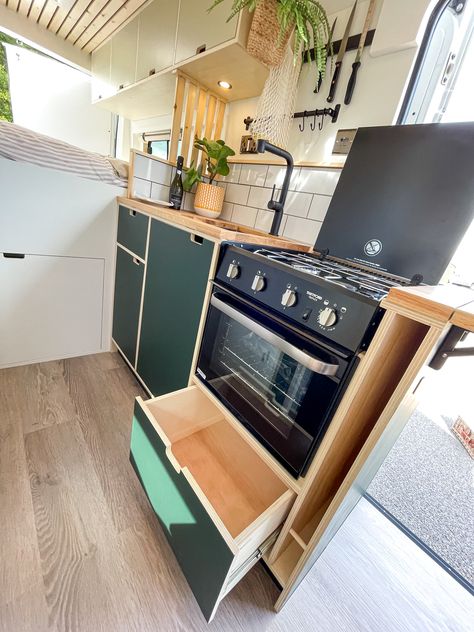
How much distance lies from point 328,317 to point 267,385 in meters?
0.33

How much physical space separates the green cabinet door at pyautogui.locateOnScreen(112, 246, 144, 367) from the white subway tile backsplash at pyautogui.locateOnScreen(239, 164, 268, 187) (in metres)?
0.80

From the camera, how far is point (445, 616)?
33.0 inches

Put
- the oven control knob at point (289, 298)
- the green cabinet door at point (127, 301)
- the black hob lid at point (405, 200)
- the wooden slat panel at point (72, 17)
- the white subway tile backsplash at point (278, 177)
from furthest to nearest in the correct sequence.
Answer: the wooden slat panel at point (72, 17) → the green cabinet door at point (127, 301) → the white subway tile backsplash at point (278, 177) → the black hob lid at point (405, 200) → the oven control knob at point (289, 298)

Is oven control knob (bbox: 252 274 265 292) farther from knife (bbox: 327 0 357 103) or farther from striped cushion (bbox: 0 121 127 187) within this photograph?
striped cushion (bbox: 0 121 127 187)

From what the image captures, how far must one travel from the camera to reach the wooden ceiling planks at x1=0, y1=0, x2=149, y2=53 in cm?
195

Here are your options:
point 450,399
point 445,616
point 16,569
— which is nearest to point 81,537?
point 16,569

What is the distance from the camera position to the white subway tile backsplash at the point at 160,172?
1.50 m

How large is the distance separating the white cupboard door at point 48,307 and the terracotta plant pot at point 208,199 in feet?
2.27

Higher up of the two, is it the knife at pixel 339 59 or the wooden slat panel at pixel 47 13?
the wooden slat panel at pixel 47 13

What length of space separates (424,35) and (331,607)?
1.94 m

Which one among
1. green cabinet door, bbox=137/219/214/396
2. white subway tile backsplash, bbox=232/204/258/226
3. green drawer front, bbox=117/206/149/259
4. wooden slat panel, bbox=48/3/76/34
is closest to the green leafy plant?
white subway tile backsplash, bbox=232/204/258/226

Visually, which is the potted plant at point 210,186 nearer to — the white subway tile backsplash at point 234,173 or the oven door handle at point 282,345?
the white subway tile backsplash at point 234,173

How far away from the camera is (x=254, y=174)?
57.8 inches

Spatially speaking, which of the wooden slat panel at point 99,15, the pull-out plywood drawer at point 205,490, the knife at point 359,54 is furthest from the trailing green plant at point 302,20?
the wooden slat panel at point 99,15
